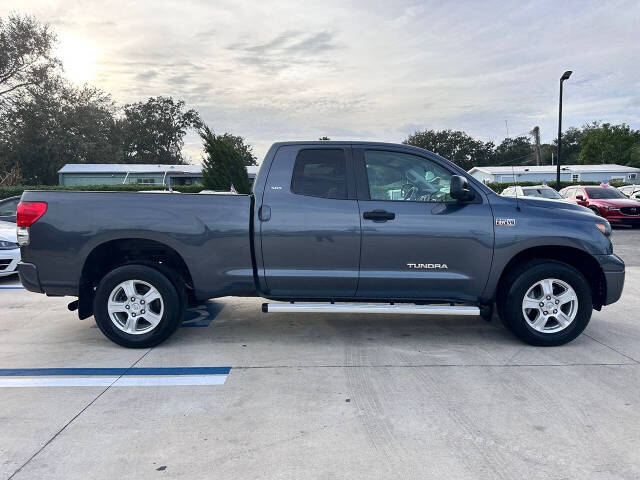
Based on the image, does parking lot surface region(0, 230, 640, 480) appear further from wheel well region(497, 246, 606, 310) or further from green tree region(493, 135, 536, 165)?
green tree region(493, 135, 536, 165)

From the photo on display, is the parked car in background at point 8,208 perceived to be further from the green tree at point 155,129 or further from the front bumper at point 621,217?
the green tree at point 155,129

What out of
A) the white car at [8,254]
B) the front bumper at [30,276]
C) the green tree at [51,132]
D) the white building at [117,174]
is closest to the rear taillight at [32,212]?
the front bumper at [30,276]

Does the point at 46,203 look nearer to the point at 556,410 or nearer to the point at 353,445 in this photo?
the point at 353,445

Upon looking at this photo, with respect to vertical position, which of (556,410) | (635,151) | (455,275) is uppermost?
(635,151)

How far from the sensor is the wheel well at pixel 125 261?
488 cm

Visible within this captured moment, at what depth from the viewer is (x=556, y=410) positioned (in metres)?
3.52

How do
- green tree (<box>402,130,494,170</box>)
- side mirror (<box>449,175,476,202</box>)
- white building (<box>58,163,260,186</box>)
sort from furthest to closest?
green tree (<box>402,130,494,170</box>)
white building (<box>58,163,260,186</box>)
side mirror (<box>449,175,476,202</box>)

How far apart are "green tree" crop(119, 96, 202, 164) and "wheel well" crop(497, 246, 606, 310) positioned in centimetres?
6233

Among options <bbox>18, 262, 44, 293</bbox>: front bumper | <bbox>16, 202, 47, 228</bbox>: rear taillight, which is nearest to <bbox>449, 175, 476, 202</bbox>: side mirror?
<bbox>16, 202, 47, 228</bbox>: rear taillight

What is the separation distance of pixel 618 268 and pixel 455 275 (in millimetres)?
1575

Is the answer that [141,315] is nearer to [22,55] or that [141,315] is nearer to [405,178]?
[405,178]

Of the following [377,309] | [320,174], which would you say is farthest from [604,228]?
[320,174]

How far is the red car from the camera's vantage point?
1736 cm

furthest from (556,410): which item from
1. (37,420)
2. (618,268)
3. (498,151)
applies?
(498,151)
